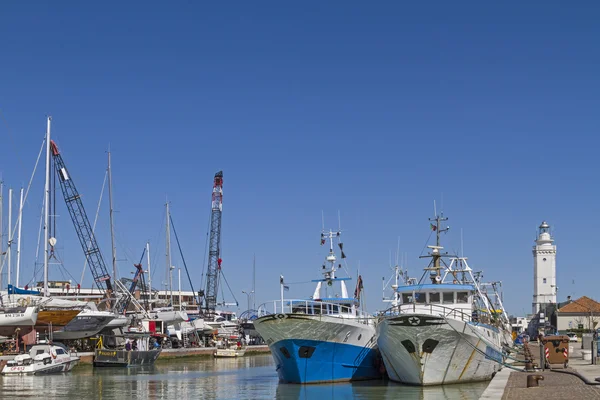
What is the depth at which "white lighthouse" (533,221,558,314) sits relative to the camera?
138m

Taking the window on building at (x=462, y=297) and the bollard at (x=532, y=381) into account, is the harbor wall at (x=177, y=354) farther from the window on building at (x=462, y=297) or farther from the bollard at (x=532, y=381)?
the bollard at (x=532, y=381)

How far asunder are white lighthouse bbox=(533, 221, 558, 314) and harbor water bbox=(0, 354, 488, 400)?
91.1 m

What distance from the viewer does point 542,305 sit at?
5413 inches

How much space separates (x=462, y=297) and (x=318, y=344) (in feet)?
25.8

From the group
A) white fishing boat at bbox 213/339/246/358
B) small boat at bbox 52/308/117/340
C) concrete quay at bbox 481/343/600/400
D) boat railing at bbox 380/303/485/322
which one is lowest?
white fishing boat at bbox 213/339/246/358

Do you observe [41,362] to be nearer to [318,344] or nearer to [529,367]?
[318,344]

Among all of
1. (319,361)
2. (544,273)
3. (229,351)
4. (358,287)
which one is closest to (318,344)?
(319,361)

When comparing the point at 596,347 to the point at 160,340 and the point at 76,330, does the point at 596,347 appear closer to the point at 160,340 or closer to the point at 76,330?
the point at 76,330

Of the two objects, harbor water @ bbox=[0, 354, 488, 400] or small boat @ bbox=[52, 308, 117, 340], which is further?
small boat @ bbox=[52, 308, 117, 340]

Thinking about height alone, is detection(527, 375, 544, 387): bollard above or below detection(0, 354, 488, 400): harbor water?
above

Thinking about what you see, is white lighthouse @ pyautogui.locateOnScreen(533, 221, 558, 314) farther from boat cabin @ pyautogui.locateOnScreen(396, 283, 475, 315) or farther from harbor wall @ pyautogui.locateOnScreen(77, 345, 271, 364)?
boat cabin @ pyautogui.locateOnScreen(396, 283, 475, 315)

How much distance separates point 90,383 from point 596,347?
2683 cm

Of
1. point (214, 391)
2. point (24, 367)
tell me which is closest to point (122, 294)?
point (24, 367)

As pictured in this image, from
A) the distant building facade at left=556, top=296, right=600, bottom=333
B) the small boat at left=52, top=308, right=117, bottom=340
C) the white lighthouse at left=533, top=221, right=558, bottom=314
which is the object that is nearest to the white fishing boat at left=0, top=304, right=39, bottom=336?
the small boat at left=52, top=308, right=117, bottom=340
